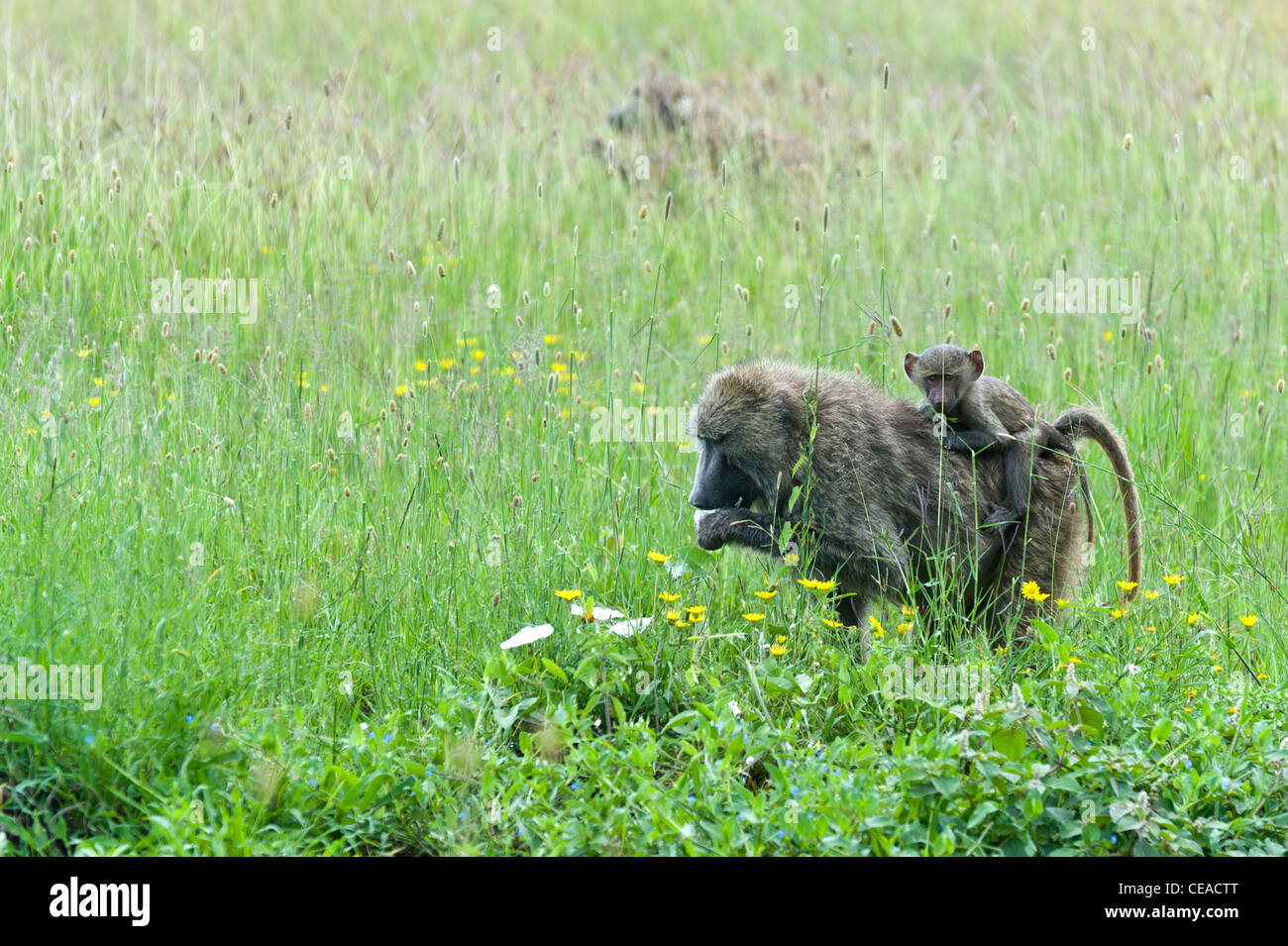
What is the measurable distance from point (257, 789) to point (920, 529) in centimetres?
255

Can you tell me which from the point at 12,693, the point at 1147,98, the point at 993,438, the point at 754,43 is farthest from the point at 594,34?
the point at 12,693

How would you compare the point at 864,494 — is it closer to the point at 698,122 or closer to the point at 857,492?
the point at 857,492

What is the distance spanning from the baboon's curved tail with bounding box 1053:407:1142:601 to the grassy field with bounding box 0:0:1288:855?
118 mm

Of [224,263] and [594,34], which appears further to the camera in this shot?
[594,34]

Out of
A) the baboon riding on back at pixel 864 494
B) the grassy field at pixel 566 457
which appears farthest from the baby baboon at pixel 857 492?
the grassy field at pixel 566 457

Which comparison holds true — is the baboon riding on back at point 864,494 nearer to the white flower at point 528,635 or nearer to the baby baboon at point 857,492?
the baby baboon at point 857,492

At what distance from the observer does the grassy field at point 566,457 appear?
3420 millimetres

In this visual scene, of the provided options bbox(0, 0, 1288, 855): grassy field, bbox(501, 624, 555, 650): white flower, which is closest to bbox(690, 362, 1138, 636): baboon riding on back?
bbox(0, 0, 1288, 855): grassy field

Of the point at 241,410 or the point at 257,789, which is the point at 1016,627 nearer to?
the point at 257,789

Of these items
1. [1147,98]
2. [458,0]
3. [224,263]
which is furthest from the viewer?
[458,0]

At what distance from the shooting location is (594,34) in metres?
13.5

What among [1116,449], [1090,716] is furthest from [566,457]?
[1090,716]

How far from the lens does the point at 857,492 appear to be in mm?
4703

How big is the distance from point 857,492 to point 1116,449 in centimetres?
107
